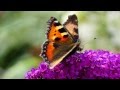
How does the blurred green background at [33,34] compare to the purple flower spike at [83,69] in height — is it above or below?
below

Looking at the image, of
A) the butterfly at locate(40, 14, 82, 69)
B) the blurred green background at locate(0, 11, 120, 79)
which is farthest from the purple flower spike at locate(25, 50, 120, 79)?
the blurred green background at locate(0, 11, 120, 79)

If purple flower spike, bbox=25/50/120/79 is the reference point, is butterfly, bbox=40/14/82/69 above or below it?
above

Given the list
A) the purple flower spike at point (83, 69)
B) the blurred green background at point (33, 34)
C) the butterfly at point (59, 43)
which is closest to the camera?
the purple flower spike at point (83, 69)

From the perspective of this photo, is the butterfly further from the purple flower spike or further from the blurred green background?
the blurred green background

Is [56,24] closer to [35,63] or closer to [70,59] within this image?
[70,59]

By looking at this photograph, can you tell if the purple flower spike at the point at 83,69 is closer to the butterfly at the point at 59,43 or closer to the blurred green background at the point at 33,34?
the butterfly at the point at 59,43

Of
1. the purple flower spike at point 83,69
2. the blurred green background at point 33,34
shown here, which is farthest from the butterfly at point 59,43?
the blurred green background at point 33,34
